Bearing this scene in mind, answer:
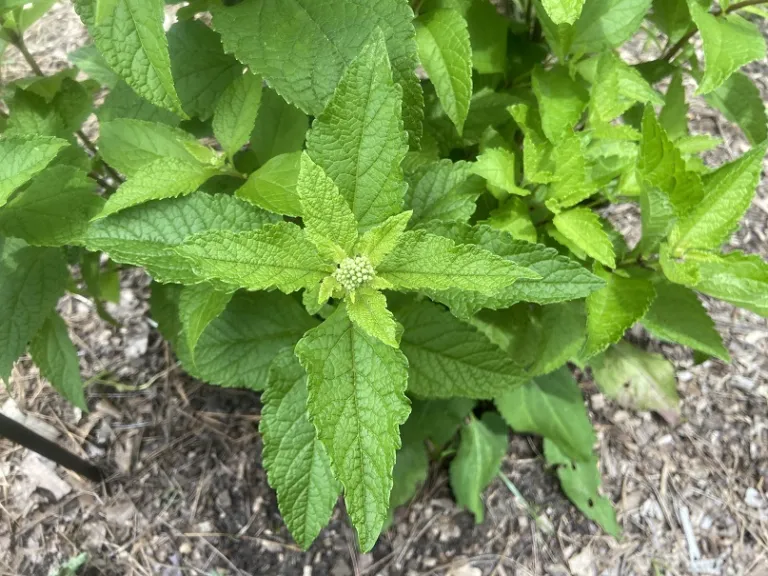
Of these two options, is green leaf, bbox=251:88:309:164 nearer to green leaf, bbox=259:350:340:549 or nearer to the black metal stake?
green leaf, bbox=259:350:340:549

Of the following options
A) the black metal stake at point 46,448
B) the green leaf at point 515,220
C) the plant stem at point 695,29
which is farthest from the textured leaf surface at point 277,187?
the plant stem at point 695,29

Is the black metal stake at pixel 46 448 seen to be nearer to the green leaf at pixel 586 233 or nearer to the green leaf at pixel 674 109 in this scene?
the green leaf at pixel 586 233

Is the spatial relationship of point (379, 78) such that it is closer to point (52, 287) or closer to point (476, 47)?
point (476, 47)

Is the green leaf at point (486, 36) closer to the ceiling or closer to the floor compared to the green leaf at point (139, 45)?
closer to the floor

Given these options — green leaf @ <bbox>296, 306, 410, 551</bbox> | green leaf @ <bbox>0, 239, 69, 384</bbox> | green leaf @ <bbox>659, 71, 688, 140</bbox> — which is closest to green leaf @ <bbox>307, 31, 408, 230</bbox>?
green leaf @ <bbox>296, 306, 410, 551</bbox>

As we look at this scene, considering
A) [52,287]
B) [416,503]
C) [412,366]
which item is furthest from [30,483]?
[412,366]

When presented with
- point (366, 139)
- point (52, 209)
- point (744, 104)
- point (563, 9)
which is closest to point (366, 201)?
point (366, 139)
